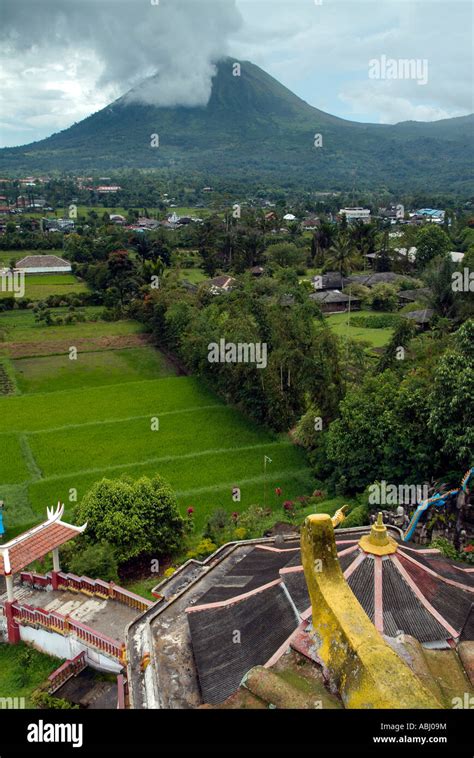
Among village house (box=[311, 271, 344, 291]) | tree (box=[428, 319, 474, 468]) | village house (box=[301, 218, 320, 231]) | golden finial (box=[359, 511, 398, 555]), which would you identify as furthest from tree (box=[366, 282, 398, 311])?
village house (box=[301, 218, 320, 231])

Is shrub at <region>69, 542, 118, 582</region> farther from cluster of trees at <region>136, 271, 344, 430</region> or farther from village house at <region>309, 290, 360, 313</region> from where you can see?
village house at <region>309, 290, 360, 313</region>

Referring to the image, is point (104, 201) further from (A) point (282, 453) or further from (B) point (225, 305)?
(A) point (282, 453)

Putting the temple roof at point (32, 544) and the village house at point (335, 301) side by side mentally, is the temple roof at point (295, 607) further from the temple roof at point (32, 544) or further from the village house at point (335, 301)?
the village house at point (335, 301)

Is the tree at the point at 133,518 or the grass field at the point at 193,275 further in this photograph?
the grass field at the point at 193,275

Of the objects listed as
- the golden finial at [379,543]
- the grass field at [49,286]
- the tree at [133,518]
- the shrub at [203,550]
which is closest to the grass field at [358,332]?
the grass field at [49,286]

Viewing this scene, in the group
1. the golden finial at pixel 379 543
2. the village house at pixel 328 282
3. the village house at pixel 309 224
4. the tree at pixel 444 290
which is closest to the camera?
the golden finial at pixel 379 543

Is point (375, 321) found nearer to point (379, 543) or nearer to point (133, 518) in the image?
point (133, 518)


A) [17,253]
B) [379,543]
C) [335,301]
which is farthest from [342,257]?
[379,543]
